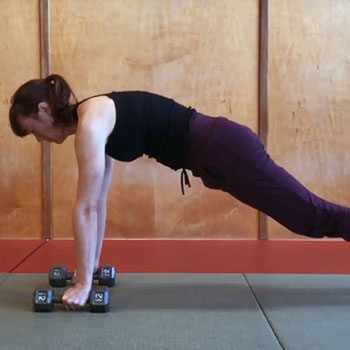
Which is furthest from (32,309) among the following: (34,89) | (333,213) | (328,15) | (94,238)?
(328,15)

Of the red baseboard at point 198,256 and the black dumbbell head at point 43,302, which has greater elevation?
the black dumbbell head at point 43,302

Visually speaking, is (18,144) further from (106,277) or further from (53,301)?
(53,301)

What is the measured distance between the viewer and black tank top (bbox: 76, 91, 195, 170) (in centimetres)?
194

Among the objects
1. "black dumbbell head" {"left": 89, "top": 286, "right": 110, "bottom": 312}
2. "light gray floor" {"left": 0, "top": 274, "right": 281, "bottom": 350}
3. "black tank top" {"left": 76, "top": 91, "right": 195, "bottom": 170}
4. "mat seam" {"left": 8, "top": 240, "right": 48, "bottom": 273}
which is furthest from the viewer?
"mat seam" {"left": 8, "top": 240, "right": 48, "bottom": 273}

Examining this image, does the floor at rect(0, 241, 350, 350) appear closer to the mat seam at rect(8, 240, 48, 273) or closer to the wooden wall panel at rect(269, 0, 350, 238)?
the mat seam at rect(8, 240, 48, 273)

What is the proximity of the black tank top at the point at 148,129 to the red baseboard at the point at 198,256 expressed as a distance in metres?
0.71

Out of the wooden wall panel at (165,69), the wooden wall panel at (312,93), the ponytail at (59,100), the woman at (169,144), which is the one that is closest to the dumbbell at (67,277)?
the woman at (169,144)

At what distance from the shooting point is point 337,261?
106 inches

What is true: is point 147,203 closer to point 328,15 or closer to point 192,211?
point 192,211

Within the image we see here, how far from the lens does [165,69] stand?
11.0 ft

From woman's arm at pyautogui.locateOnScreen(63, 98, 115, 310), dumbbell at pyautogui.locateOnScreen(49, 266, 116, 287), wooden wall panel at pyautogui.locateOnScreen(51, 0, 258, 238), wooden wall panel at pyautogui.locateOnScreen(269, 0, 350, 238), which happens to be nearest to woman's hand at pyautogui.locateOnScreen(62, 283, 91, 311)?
woman's arm at pyautogui.locateOnScreen(63, 98, 115, 310)

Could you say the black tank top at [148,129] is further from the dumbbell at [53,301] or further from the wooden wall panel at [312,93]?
the wooden wall panel at [312,93]

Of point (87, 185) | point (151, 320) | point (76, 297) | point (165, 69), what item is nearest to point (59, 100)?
point (87, 185)

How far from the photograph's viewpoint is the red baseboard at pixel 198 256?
2.55 meters
